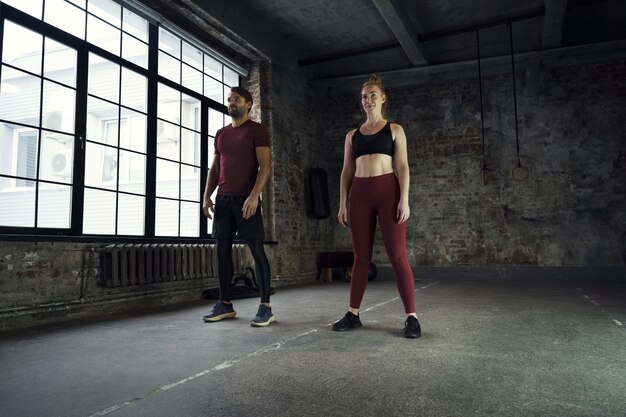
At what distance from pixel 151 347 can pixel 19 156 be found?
2143mm

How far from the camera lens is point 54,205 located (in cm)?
371

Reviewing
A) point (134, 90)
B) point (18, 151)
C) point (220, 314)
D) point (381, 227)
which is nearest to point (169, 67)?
point (134, 90)

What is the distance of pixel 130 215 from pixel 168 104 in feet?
5.11

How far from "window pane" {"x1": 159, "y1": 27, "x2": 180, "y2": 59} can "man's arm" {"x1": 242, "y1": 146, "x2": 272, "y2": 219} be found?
301 cm

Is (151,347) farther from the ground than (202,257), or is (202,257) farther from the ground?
(202,257)

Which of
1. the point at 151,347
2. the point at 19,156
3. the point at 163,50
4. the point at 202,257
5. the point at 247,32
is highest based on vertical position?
the point at 247,32

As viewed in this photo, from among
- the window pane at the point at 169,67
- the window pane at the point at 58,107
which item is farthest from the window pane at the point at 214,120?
the window pane at the point at 58,107

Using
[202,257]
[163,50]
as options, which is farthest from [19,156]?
[163,50]

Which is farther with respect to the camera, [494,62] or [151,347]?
[494,62]

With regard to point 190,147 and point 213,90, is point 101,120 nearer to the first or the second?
point 190,147

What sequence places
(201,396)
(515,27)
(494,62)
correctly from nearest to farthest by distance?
(201,396) < (515,27) < (494,62)

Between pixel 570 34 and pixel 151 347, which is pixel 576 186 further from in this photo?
pixel 151 347

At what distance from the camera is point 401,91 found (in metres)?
8.24

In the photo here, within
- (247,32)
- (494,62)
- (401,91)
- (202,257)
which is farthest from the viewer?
(401,91)
